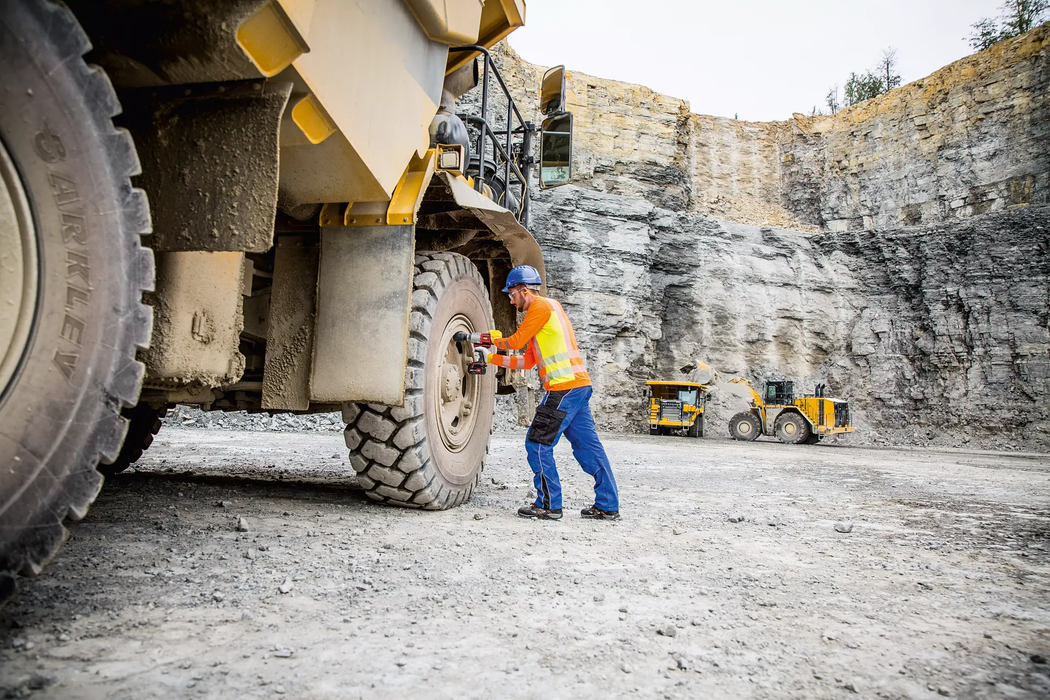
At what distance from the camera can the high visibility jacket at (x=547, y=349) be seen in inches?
170

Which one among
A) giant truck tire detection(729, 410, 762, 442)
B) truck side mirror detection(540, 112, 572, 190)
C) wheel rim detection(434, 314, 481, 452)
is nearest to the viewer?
wheel rim detection(434, 314, 481, 452)

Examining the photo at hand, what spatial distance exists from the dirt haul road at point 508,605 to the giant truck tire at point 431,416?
221mm

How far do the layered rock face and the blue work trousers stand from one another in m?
17.7

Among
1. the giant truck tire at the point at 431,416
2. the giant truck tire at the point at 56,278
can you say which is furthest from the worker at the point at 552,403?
the giant truck tire at the point at 56,278

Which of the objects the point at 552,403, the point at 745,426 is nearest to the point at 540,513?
the point at 552,403

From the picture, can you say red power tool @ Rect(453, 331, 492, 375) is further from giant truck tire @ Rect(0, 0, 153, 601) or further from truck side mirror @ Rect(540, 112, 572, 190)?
giant truck tire @ Rect(0, 0, 153, 601)

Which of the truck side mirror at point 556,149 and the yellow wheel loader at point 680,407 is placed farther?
the yellow wheel loader at point 680,407

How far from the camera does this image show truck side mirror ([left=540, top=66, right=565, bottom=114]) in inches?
208

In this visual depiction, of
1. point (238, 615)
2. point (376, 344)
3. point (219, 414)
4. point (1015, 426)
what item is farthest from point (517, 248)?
point (1015, 426)

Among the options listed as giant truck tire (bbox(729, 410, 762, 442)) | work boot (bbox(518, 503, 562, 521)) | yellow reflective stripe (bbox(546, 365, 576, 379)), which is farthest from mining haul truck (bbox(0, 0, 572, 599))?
giant truck tire (bbox(729, 410, 762, 442))

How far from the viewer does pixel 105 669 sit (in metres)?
1.58

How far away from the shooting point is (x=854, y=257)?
24.7 m

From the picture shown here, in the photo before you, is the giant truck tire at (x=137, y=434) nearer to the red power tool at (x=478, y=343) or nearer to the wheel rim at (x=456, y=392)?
the wheel rim at (x=456, y=392)

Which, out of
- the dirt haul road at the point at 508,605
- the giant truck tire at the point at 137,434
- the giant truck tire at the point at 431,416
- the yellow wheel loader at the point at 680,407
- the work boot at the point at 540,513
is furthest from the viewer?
the yellow wheel loader at the point at 680,407
